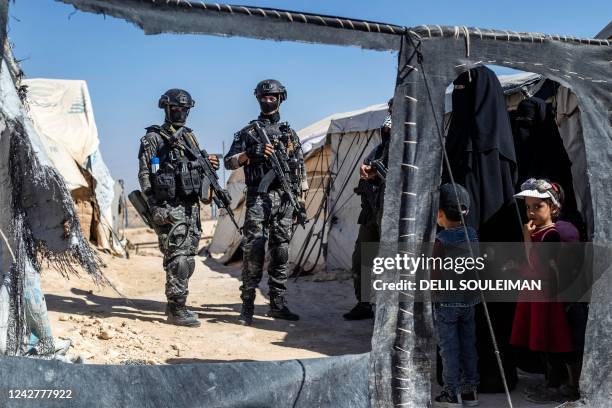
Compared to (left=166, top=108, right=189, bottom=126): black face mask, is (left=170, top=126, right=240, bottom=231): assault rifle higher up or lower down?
lower down

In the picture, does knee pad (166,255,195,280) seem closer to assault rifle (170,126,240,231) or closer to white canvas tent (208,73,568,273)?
assault rifle (170,126,240,231)

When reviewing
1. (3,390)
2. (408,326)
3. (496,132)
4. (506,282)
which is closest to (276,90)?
(496,132)

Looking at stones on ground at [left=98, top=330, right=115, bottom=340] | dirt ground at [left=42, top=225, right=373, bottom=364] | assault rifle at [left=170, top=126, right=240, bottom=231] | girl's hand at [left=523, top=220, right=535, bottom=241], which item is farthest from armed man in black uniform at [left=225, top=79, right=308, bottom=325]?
girl's hand at [left=523, top=220, right=535, bottom=241]

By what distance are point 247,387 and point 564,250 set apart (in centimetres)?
199

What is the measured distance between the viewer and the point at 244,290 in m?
6.18

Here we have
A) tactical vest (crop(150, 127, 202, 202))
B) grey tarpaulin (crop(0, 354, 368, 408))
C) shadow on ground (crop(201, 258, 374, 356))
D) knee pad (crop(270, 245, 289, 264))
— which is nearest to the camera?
grey tarpaulin (crop(0, 354, 368, 408))

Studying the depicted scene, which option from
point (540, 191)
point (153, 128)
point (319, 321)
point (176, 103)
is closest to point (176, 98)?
point (176, 103)

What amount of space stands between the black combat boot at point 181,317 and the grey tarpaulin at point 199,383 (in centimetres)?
284

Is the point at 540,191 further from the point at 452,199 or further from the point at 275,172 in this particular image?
the point at 275,172

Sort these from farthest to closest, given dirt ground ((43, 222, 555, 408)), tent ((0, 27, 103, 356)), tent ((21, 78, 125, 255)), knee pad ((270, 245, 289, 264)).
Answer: tent ((21, 78, 125, 255)), knee pad ((270, 245, 289, 264)), dirt ground ((43, 222, 555, 408)), tent ((0, 27, 103, 356))

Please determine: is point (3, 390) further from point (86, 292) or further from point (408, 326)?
point (86, 292)

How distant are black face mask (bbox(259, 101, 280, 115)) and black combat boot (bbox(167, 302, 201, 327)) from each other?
186 cm

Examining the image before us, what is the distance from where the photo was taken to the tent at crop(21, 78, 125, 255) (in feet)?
36.3

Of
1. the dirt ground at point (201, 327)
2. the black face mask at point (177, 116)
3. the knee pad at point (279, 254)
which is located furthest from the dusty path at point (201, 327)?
the black face mask at point (177, 116)
